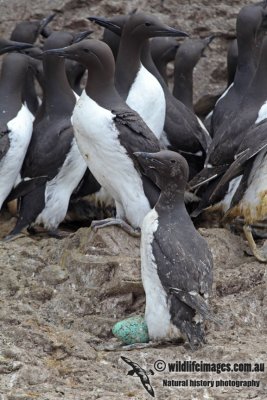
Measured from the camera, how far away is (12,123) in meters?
11.6

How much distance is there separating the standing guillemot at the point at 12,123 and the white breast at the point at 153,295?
2.77m

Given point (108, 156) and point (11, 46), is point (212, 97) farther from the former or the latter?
point (108, 156)

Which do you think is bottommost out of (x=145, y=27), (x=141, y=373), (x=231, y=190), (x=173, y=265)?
(x=231, y=190)

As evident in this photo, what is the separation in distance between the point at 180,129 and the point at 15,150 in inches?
66.8

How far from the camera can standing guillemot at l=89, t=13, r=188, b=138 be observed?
1155 centimetres

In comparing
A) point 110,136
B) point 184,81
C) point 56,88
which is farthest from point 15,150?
point 184,81

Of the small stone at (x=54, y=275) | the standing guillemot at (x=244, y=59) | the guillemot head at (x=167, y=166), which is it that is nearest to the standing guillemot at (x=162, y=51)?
the standing guillemot at (x=244, y=59)

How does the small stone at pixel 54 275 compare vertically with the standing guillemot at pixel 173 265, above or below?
below

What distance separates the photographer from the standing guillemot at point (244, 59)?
12375mm

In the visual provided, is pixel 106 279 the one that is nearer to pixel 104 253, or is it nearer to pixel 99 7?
pixel 104 253

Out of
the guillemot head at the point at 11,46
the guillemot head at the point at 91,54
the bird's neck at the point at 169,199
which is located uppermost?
the guillemot head at the point at 91,54

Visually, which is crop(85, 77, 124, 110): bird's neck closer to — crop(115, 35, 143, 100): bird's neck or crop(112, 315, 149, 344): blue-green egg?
crop(115, 35, 143, 100): bird's neck

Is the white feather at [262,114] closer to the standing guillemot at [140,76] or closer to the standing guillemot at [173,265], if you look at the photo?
the standing guillemot at [140,76]

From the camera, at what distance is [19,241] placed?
36.9ft
